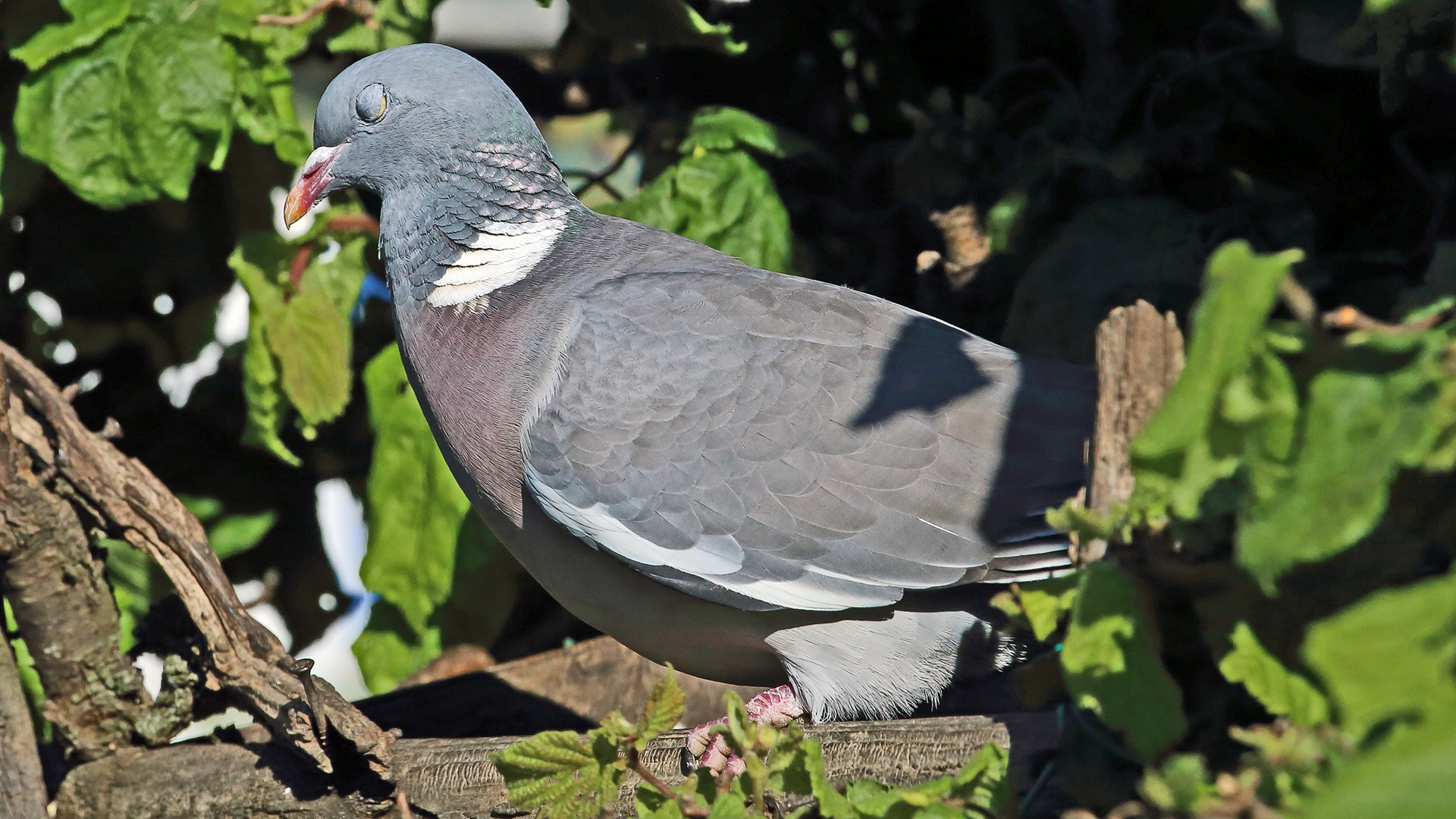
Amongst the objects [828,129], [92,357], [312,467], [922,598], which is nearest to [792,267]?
[828,129]

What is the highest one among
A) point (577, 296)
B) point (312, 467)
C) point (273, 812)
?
point (577, 296)

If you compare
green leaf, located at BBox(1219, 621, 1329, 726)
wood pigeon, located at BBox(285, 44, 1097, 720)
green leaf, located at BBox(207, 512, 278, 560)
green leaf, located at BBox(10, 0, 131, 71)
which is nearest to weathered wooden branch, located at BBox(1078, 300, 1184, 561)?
green leaf, located at BBox(1219, 621, 1329, 726)

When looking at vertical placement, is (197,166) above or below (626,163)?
below

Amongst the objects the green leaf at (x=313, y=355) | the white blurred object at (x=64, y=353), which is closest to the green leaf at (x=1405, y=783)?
the green leaf at (x=313, y=355)

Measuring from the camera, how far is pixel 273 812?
176cm

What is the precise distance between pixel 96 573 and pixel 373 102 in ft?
2.84

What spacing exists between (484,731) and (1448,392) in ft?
5.75

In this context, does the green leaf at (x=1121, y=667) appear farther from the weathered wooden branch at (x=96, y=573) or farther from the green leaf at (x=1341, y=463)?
the weathered wooden branch at (x=96, y=573)

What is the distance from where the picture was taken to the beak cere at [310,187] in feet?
6.81

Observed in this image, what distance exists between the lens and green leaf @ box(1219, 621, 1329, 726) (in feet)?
3.09

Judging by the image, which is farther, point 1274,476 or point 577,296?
point 577,296

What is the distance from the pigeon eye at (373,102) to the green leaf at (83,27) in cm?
50

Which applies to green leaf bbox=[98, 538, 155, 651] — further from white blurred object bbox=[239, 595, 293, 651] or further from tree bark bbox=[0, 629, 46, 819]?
tree bark bbox=[0, 629, 46, 819]

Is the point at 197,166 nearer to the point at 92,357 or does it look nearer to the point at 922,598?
the point at 92,357
